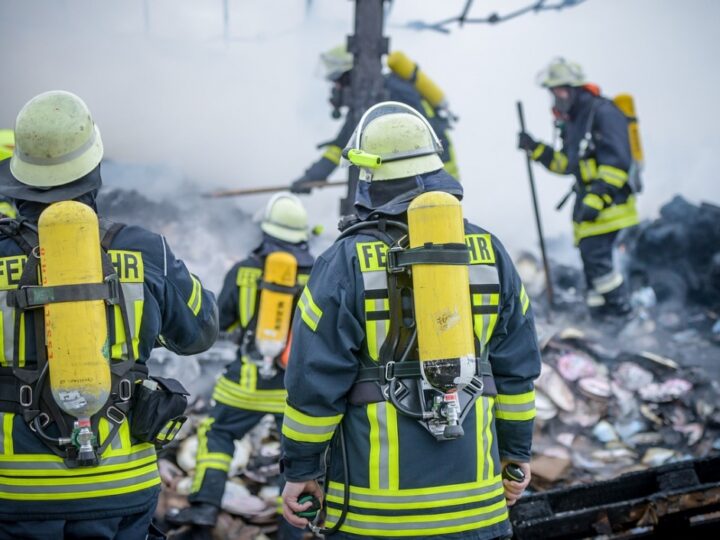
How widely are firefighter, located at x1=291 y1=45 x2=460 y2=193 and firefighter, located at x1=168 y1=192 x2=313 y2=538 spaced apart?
2.45 m

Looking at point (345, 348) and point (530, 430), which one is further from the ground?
point (345, 348)

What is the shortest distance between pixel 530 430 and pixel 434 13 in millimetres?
7504

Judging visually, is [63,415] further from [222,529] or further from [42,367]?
[222,529]

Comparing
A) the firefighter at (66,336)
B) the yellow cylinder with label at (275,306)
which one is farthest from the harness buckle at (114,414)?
the yellow cylinder with label at (275,306)

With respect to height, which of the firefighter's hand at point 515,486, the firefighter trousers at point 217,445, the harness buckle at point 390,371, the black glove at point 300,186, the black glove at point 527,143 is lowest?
the firefighter trousers at point 217,445

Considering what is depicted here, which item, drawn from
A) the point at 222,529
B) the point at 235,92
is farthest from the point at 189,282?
the point at 235,92

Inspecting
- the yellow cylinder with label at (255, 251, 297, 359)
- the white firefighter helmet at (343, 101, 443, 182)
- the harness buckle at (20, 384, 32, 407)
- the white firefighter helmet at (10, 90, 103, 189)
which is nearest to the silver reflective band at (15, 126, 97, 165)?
the white firefighter helmet at (10, 90, 103, 189)

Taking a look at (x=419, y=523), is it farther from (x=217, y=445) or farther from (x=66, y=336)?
(x=217, y=445)

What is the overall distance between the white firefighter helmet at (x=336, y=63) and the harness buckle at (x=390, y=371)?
17.0 ft

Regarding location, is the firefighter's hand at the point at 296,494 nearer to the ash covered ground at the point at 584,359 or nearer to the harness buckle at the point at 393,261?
the harness buckle at the point at 393,261

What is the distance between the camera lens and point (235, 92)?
25.3 ft

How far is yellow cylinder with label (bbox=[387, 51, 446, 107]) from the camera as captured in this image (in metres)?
7.29

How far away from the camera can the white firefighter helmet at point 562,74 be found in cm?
688

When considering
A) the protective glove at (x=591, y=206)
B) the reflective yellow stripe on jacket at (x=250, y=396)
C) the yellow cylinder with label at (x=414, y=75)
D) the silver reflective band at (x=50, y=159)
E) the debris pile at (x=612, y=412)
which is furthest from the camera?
the yellow cylinder with label at (x=414, y=75)
